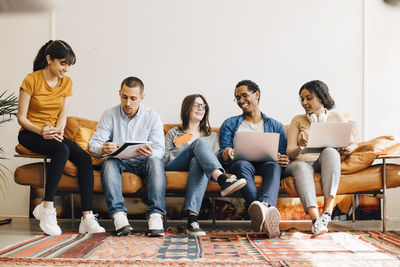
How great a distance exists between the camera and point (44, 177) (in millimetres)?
2420

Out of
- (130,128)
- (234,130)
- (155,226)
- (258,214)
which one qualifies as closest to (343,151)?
(234,130)

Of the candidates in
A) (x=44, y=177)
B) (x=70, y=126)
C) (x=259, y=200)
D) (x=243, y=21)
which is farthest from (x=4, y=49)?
(x=259, y=200)

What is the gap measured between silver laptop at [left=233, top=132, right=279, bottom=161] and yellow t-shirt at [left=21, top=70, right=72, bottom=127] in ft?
4.03

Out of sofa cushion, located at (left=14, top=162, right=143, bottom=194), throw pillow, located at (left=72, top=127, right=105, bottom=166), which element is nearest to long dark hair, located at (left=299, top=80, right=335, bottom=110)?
sofa cushion, located at (left=14, top=162, right=143, bottom=194)

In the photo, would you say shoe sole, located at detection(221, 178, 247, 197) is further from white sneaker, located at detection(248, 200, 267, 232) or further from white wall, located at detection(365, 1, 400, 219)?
white wall, located at detection(365, 1, 400, 219)

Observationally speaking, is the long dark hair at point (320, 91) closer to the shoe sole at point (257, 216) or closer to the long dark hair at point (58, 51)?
the shoe sole at point (257, 216)

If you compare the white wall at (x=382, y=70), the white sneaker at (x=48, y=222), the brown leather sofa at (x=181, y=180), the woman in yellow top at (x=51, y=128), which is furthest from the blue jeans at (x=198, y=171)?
the white wall at (x=382, y=70)

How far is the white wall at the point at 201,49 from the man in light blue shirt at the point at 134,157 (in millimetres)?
842

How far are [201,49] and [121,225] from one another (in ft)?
6.18

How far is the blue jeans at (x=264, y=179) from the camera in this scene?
7.03 ft

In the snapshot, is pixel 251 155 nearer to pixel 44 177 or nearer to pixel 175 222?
pixel 175 222

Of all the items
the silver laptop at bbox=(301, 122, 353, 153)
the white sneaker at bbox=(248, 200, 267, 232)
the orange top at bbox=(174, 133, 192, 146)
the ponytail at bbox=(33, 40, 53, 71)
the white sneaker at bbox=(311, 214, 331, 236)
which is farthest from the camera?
the orange top at bbox=(174, 133, 192, 146)

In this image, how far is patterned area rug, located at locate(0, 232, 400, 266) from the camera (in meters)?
1.56

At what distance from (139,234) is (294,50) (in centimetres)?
220
